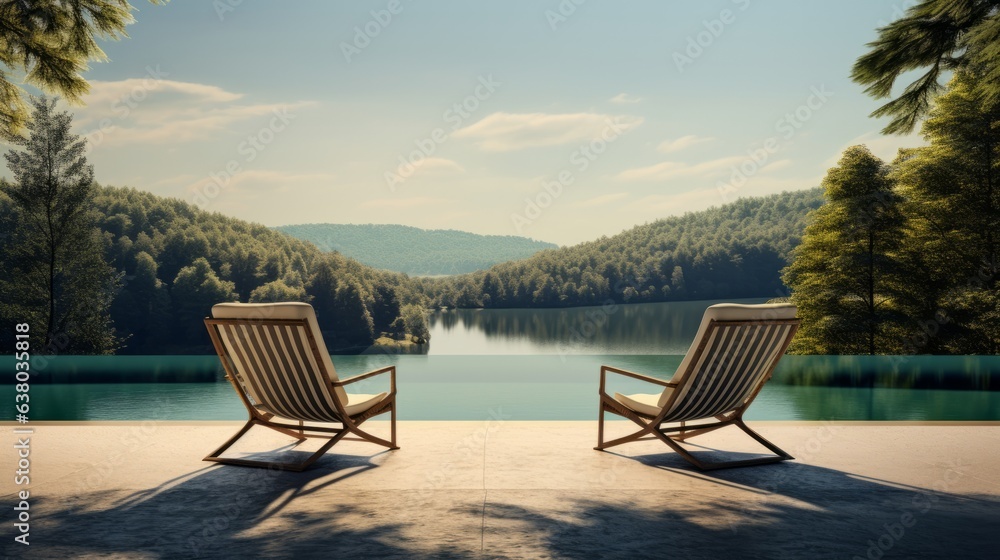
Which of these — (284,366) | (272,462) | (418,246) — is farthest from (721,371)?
(418,246)

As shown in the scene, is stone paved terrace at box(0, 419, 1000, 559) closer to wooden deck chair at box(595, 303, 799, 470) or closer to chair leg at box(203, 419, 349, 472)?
chair leg at box(203, 419, 349, 472)

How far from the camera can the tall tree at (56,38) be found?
762 cm

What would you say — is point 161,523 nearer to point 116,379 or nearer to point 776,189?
point 116,379

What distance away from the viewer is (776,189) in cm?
3706

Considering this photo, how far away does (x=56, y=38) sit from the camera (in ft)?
25.6

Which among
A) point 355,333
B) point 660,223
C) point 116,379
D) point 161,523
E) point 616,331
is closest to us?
point 161,523

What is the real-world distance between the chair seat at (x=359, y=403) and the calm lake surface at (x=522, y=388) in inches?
69.7

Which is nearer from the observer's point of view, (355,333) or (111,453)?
(111,453)

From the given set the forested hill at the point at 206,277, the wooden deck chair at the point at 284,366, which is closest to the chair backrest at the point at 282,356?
the wooden deck chair at the point at 284,366

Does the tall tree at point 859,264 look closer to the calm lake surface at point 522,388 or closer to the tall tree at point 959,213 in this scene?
the tall tree at point 959,213

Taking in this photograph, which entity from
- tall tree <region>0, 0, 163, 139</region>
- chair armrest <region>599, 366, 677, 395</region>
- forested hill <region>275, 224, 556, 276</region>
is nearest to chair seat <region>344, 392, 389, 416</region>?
chair armrest <region>599, 366, 677, 395</region>

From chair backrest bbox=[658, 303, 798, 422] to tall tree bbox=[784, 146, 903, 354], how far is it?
2353 cm

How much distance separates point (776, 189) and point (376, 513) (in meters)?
37.0

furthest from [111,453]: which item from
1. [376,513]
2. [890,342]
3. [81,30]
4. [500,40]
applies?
[890,342]
